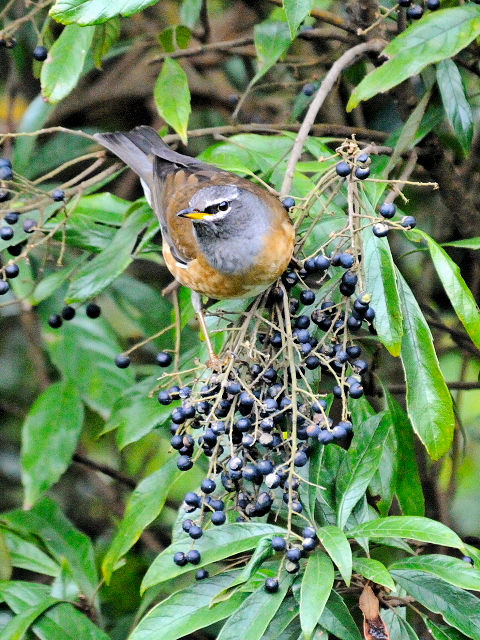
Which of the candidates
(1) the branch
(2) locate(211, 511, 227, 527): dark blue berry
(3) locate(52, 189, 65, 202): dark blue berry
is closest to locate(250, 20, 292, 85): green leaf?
(1) the branch

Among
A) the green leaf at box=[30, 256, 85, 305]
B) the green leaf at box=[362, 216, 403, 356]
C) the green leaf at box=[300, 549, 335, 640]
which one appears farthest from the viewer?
the green leaf at box=[30, 256, 85, 305]

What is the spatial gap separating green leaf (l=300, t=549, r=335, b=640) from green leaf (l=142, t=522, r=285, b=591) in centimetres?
16

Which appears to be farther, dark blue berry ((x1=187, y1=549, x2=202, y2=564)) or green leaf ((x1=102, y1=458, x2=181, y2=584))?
green leaf ((x1=102, y1=458, x2=181, y2=584))

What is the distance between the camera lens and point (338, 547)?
2.05 meters

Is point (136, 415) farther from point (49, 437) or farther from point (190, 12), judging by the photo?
point (190, 12)

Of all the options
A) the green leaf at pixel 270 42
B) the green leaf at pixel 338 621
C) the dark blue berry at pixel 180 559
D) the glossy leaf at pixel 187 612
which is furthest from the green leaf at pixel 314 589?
the green leaf at pixel 270 42

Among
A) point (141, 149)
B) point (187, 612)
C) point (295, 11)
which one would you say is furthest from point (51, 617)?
point (295, 11)

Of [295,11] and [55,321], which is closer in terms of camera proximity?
[295,11]

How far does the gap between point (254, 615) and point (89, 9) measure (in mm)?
1706

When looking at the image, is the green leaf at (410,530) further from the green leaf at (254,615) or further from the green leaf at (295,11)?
the green leaf at (295,11)

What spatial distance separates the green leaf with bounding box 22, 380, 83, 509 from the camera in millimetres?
3406

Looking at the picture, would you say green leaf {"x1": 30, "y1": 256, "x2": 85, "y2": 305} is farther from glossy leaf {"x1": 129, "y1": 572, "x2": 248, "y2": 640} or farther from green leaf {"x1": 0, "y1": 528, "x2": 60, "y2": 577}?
glossy leaf {"x1": 129, "y1": 572, "x2": 248, "y2": 640}

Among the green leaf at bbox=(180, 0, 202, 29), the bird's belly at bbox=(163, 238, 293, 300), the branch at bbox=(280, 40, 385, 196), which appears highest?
the green leaf at bbox=(180, 0, 202, 29)

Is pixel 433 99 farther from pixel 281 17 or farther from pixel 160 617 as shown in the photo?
pixel 160 617
